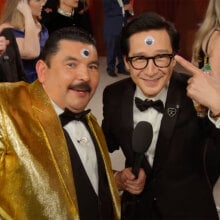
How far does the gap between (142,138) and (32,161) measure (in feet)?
1.17

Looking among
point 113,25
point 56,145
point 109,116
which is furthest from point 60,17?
point 56,145

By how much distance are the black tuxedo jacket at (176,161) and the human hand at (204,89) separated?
0.15 meters

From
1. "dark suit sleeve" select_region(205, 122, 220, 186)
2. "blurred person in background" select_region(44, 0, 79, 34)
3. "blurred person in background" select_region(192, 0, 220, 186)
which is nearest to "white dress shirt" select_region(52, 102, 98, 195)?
"dark suit sleeve" select_region(205, 122, 220, 186)

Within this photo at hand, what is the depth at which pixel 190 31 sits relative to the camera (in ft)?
22.5

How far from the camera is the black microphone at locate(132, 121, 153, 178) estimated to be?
1257 mm

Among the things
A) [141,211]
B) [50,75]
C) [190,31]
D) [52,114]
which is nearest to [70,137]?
[52,114]

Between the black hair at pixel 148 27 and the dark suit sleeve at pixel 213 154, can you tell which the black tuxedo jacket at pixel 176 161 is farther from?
the black hair at pixel 148 27

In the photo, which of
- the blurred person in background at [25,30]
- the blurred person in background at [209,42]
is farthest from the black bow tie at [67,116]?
the blurred person in background at [25,30]

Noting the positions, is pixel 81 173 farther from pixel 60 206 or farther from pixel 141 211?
pixel 141 211

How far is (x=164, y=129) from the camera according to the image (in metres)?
1.56

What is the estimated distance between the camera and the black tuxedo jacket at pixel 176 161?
61.9 inches

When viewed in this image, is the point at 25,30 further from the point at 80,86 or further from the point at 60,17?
the point at 80,86

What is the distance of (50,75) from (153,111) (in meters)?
0.48

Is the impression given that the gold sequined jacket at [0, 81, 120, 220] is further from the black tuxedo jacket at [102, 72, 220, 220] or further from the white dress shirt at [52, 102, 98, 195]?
the black tuxedo jacket at [102, 72, 220, 220]
